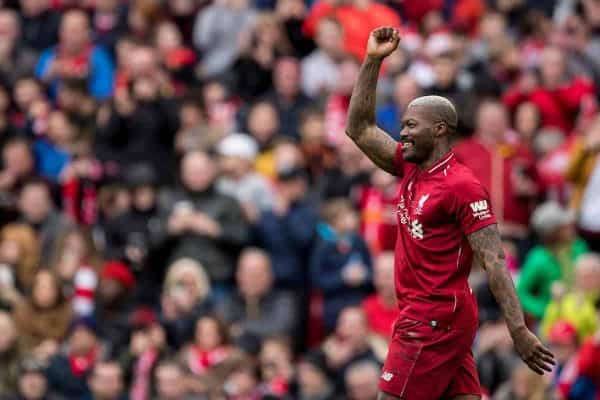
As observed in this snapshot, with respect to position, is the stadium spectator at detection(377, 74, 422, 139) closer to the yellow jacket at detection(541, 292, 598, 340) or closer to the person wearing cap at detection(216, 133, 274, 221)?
the person wearing cap at detection(216, 133, 274, 221)

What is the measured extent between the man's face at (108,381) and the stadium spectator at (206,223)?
1.29 metres

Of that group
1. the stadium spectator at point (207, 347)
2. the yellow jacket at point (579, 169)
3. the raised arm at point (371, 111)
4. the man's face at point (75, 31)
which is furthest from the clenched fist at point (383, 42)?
the man's face at point (75, 31)

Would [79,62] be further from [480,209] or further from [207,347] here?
[480,209]

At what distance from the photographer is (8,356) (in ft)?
46.3

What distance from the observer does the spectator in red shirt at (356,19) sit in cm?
1647

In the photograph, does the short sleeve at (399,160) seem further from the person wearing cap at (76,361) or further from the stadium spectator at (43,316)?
the stadium spectator at (43,316)

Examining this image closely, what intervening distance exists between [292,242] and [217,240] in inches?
25.5

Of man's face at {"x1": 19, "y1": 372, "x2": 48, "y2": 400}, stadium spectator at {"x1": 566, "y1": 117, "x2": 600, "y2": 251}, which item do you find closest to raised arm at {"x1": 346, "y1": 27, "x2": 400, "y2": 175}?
stadium spectator at {"x1": 566, "y1": 117, "x2": 600, "y2": 251}

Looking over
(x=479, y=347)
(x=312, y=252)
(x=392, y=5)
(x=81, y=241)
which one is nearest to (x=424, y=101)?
(x=479, y=347)

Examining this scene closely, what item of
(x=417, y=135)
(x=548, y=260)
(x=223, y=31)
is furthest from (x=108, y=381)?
(x=417, y=135)

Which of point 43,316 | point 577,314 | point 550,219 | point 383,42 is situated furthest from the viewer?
point 43,316

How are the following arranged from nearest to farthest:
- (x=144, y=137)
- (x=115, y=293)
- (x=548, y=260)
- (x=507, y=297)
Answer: (x=507, y=297) < (x=548, y=260) < (x=115, y=293) < (x=144, y=137)

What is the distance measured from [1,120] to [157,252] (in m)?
3.10

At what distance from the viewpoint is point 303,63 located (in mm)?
16719
